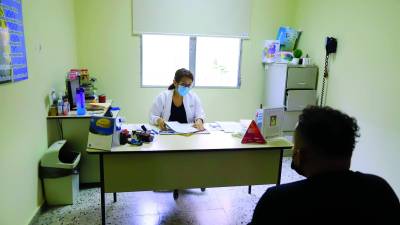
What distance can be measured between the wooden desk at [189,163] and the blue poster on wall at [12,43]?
75cm

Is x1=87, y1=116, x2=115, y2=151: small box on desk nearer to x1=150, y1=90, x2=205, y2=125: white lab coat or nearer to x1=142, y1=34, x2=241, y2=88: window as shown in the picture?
x1=150, y1=90, x2=205, y2=125: white lab coat

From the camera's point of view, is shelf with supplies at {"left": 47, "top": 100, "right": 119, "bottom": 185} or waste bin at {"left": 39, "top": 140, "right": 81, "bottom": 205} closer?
waste bin at {"left": 39, "top": 140, "right": 81, "bottom": 205}

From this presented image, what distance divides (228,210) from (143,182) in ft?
2.97

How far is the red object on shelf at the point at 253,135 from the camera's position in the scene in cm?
233

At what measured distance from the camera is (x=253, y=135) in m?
2.34

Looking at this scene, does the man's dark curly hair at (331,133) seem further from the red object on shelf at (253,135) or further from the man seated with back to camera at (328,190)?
the red object on shelf at (253,135)

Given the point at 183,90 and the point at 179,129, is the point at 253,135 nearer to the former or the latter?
the point at 179,129

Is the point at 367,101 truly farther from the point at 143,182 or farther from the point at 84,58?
the point at 84,58

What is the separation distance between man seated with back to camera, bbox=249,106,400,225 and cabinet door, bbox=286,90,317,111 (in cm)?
287

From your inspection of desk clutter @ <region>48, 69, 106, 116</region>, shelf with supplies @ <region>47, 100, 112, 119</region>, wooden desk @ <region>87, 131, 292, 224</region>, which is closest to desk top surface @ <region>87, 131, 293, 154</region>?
wooden desk @ <region>87, 131, 292, 224</region>

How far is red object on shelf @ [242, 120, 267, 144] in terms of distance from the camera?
7.63 feet

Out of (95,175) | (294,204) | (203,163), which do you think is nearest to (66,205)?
(95,175)

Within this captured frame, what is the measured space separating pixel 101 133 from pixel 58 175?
890mm

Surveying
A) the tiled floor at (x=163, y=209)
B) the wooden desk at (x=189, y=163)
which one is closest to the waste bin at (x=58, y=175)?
the tiled floor at (x=163, y=209)
